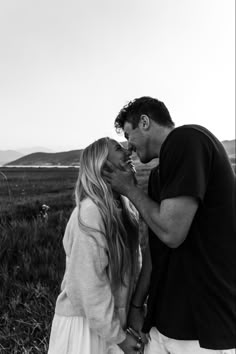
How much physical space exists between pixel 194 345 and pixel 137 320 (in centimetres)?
35

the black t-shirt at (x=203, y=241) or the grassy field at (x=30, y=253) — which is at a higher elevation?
the black t-shirt at (x=203, y=241)

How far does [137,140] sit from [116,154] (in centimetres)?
14

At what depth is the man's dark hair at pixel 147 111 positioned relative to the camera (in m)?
1.49

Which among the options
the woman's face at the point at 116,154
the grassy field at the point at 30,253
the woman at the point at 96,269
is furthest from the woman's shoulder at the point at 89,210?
the grassy field at the point at 30,253

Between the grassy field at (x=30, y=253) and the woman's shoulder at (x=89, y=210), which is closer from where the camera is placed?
the woman's shoulder at (x=89, y=210)

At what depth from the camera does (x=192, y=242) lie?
117 centimetres

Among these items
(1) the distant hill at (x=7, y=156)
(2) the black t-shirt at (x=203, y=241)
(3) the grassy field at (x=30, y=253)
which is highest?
(1) the distant hill at (x=7, y=156)

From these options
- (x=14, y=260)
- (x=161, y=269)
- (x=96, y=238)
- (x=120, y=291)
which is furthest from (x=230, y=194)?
(x=14, y=260)

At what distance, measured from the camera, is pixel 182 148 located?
1.05 metres

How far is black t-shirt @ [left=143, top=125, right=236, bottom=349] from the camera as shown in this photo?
105 cm

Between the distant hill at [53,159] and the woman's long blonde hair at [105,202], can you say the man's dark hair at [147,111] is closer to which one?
the woman's long blonde hair at [105,202]

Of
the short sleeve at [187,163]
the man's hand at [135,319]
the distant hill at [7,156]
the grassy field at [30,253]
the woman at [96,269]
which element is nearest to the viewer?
the short sleeve at [187,163]

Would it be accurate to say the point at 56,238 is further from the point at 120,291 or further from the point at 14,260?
the point at 120,291

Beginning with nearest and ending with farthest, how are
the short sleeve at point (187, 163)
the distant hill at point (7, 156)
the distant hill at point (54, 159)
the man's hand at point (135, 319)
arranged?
the short sleeve at point (187, 163), the man's hand at point (135, 319), the distant hill at point (7, 156), the distant hill at point (54, 159)
